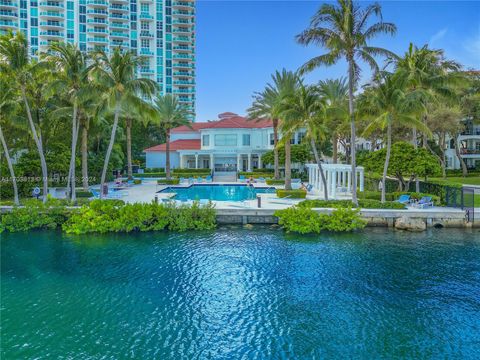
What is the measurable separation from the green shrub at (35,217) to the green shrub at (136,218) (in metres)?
1.02

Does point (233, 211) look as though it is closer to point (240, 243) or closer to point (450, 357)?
point (240, 243)

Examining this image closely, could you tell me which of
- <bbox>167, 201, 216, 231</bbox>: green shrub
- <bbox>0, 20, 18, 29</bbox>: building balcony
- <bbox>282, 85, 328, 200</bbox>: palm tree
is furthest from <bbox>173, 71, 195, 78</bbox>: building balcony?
<bbox>167, 201, 216, 231</bbox>: green shrub

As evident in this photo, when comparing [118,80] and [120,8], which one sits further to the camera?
[120,8]

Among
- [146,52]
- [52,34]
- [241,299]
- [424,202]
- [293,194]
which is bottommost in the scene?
[241,299]

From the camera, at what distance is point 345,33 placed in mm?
20688

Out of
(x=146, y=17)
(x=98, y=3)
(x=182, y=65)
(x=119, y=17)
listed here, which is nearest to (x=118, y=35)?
(x=119, y=17)

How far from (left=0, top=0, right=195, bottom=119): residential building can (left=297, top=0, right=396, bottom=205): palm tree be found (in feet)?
201

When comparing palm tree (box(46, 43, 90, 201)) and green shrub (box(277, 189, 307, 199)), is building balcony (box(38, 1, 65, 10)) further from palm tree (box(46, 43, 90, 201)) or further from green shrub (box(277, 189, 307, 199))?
green shrub (box(277, 189, 307, 199))

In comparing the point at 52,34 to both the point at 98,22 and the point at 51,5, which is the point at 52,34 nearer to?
the point at 51,5

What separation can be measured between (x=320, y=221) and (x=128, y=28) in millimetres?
81373

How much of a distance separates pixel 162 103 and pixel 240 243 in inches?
1223

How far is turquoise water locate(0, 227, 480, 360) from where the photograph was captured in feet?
27.3

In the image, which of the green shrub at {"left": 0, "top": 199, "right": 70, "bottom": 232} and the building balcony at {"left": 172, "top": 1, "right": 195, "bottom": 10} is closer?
the green shrub at {"left": 0, "top": 199, "right": 70, "bottom": 232}

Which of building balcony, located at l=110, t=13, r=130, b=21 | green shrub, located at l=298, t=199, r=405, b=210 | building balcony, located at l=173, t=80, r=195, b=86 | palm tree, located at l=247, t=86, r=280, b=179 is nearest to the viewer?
green shrub, located at l=298, t=199, r=405, b=210
